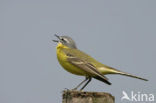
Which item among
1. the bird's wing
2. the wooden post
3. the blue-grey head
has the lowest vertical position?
the wooden post

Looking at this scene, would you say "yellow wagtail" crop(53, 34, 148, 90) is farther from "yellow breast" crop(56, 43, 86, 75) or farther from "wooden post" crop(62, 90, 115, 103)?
"wooden post" crop(62, 90, 115, 103)

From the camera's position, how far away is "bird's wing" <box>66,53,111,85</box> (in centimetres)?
989

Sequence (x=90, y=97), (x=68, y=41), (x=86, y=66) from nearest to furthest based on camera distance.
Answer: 1. (x=90, y=97)
2. (x=86, y=66)
3. (x=68, y=41)

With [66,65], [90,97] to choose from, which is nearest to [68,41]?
[66,65]

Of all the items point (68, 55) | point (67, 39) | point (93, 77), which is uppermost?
point (67, 39)

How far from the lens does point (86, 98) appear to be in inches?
264

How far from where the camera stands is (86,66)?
10508mm

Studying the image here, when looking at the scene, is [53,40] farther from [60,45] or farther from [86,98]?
[86,98]

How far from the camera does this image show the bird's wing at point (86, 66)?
989cm

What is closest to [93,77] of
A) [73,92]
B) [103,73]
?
[103,73]

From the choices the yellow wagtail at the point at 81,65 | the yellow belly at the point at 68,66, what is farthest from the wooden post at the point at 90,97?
the yellow belly at the point at 68,66

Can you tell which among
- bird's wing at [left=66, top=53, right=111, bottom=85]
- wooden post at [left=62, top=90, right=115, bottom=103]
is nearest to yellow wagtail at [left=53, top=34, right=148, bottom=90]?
bird's wing at [left=66, top=53, right=111, bottom=85]

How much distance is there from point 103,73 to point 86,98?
409 centimetres

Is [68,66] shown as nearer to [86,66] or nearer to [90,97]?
[86,66]
